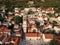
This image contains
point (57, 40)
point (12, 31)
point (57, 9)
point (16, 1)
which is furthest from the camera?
point (16, 1)

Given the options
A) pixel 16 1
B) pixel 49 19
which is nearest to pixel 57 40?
pixel 49 19

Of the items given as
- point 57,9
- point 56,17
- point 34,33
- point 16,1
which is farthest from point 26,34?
point 16,1

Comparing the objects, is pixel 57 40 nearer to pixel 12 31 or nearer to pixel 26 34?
pixel 26 34

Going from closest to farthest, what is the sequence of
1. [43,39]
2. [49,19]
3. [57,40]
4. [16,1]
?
[57,40] → [43,39] → [49,19] → [16,1]

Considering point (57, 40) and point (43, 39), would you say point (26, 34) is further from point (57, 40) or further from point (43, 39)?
point (57, 40)

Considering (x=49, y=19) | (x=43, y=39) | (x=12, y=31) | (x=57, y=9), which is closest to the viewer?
(x=43, y=39)

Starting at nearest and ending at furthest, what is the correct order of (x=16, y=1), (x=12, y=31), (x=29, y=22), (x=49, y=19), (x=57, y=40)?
1. (x=57, y=40)
2. (x=12, y=31)
3. (x=29, y=22)
4. (x=49, y=19)
5. (x=16, y=1)

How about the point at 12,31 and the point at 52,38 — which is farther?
the point at 12,31

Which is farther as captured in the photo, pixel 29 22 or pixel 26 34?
pixel 29 22
